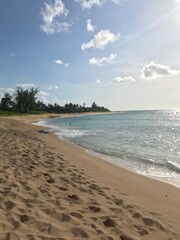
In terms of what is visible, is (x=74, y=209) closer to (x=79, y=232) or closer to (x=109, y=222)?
(x=109, y=222)

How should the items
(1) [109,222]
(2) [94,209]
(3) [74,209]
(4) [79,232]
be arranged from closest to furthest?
1. (4) [79,232]
2. (1) [109,222]
3. (3) [74,209]
4. (2) [94,209]

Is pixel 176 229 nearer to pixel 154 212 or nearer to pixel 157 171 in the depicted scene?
pixel 154 212

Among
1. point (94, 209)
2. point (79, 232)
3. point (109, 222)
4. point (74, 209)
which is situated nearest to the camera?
point (79, 232)

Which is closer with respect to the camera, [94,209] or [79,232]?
[79,232]

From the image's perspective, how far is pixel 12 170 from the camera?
27.8 ft

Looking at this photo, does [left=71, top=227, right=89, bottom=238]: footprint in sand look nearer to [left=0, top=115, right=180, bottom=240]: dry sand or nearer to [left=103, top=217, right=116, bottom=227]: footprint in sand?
[left=0, top=115, right=180, bottom=240]: dry sand

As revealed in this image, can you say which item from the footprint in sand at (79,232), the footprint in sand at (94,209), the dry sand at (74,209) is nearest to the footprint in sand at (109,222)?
the dry sand at (74,209)

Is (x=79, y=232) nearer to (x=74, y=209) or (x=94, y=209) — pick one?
(x=74, y=209)

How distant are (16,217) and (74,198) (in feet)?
6.02

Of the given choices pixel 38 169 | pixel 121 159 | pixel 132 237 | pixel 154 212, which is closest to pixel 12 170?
pixel 38 169

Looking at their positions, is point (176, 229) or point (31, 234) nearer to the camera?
point (31, 234)

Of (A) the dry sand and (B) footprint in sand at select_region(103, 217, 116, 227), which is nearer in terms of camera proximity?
(A) the dry sand

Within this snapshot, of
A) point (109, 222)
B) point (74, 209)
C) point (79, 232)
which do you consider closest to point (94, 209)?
point (74, 209)

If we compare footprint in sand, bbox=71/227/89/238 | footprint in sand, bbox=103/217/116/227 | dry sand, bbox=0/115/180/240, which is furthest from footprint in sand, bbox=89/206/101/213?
footprint in sand, bbox=71/227/89/238
